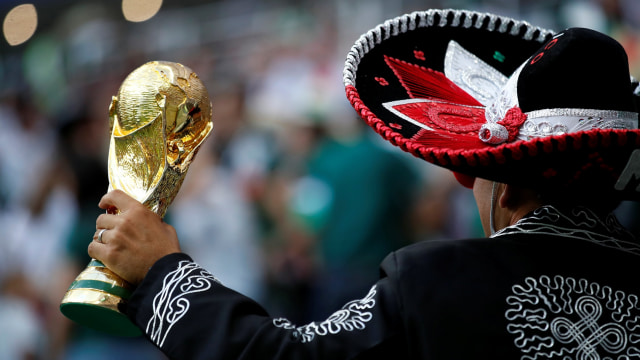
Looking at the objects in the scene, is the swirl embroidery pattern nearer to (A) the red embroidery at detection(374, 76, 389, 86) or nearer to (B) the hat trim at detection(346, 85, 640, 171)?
(B) the hat trim at detection(346, 85, 640, 171)

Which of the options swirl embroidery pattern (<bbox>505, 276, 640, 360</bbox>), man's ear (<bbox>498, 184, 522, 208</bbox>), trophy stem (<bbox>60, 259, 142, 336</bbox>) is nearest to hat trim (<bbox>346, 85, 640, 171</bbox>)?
man's ear (<bbox>498, 184, 522, 208</bbox>)

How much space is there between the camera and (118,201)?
1771mm

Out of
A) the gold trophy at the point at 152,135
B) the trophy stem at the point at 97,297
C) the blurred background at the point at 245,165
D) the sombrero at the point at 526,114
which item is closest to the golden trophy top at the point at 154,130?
the gold trophy at the point at 152,135

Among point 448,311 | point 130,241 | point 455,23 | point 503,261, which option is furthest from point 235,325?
point 455,23

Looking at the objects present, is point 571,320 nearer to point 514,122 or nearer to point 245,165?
point 514,122

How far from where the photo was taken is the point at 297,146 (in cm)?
540

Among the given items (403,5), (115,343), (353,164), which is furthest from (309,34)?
(115,343)

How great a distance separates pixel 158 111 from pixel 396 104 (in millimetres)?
576

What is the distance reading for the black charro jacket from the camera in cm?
158

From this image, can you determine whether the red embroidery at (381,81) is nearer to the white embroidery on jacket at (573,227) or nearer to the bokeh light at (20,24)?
the white embroidery on jacket at (573,227)

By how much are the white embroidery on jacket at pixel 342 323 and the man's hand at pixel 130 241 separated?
30cm

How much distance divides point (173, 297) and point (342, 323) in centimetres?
34

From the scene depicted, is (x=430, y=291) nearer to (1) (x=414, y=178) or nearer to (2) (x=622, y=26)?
(1) (x=414, y=178)

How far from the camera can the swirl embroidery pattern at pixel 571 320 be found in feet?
5.19
